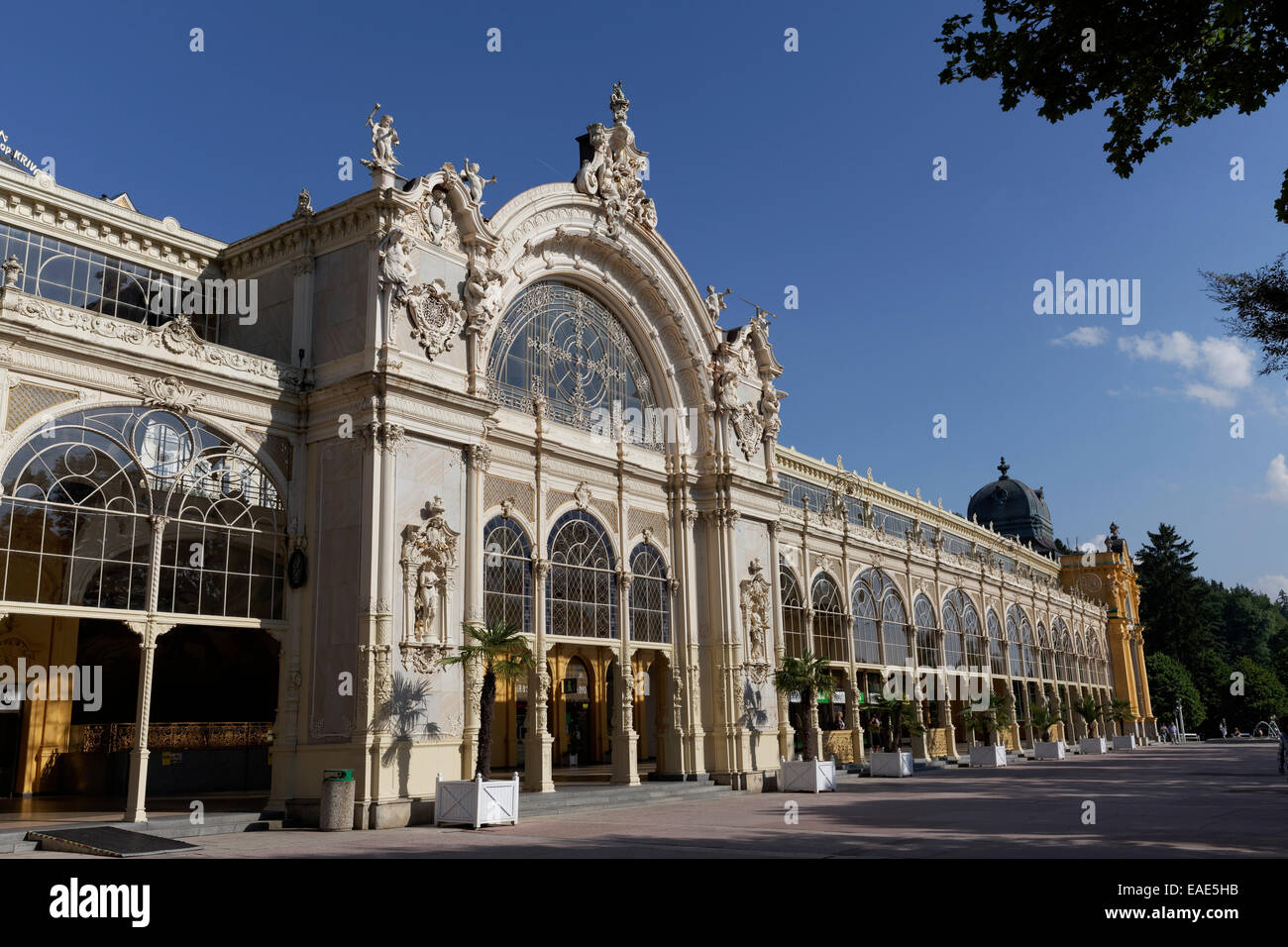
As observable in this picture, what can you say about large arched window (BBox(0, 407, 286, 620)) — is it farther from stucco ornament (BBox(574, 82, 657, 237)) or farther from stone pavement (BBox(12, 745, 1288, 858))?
stucco ornament (BBox(574, 82, 657, 237))

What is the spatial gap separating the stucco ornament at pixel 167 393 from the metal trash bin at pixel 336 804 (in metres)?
8.41

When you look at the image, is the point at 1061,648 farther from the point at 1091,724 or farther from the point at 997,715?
the point at 997,715

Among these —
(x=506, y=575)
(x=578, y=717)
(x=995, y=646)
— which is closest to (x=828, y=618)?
(x=578, y=717)

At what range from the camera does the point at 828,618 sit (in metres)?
44.1

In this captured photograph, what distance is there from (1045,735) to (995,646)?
887 cm

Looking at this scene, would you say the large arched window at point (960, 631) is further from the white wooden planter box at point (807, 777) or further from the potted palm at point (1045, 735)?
the white wooden planter box at point (807, 777)

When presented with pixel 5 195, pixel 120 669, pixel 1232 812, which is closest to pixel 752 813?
pixel 1232 812

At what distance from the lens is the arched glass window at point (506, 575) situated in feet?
87.8

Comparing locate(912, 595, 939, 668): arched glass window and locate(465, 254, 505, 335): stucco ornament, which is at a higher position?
locate(465, 254, 505, 335): stucco ornament

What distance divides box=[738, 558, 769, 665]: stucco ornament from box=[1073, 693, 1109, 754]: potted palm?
3731cm

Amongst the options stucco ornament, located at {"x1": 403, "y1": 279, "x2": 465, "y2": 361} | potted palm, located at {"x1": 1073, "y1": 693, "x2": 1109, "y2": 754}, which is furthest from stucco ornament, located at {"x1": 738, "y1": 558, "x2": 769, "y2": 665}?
potted palm, located at {"x1": 1073, "y1": 693, "x2": 1109, "y2": 754}

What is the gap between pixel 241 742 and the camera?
3191cm

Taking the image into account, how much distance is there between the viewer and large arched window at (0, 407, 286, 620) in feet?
64.4
